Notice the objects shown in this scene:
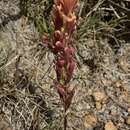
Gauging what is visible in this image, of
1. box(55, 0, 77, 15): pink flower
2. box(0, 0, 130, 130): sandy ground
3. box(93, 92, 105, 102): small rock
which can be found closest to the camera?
box(55, 0, 77, 15): pink flower

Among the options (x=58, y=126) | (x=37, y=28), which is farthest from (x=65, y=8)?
(x=37, y=28)

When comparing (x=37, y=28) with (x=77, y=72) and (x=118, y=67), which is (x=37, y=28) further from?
(x=118, y=67)

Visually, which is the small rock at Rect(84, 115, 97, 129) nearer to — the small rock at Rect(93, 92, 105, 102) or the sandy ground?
the sandy ground

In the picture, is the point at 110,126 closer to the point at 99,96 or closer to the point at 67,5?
the point at 99,96

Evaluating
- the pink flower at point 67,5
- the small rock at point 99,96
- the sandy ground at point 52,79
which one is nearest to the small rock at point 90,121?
the sandy ground at point 52,79

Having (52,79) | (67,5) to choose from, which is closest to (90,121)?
(52,79)

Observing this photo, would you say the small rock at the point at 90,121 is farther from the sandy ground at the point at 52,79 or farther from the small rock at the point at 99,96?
the small rock at the point at 99,96

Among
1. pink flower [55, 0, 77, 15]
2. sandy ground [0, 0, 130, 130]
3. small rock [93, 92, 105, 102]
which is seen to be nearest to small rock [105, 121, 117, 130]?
sandy ground [0, 0, 130, 130]

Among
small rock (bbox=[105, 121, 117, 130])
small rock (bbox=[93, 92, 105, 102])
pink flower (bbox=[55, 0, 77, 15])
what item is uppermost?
pink flower (bbox=[55, 0, 77, 15])

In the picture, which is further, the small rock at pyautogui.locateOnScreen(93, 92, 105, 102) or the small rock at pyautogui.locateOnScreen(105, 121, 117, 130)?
the small rock at pyautogui.locateOnScreen(93, 92, 105, 102)
